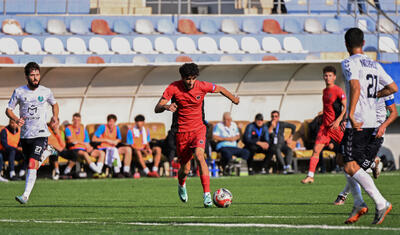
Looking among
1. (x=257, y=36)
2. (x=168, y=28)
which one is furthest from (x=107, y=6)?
(x=257, y=36)

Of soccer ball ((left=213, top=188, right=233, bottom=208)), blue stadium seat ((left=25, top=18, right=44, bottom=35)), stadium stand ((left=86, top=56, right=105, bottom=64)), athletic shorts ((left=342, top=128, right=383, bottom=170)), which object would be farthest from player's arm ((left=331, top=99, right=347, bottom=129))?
blue stadium seat ((left=25, top=18, right=44, bottom=35))

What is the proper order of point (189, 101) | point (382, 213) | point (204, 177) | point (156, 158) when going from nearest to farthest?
point (382, 213)
point (204, 177)
point (189, 101)
point (156, 158)

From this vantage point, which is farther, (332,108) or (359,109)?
(332,108)

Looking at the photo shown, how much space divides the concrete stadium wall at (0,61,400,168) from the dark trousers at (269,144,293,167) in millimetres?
2097

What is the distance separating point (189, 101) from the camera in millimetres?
10172

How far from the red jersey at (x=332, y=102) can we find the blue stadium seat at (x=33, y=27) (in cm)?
1564

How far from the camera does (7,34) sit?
26.5 meters

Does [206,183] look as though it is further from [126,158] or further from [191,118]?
[126,158]

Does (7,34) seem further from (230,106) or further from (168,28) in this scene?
(230,106)

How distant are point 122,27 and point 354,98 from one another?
21.6m

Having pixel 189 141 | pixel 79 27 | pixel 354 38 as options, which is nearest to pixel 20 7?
pixel 79 27

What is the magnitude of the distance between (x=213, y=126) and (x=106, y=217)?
13.7m

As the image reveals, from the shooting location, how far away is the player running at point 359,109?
6977mm

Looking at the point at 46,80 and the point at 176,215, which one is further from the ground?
the point at 46,80
